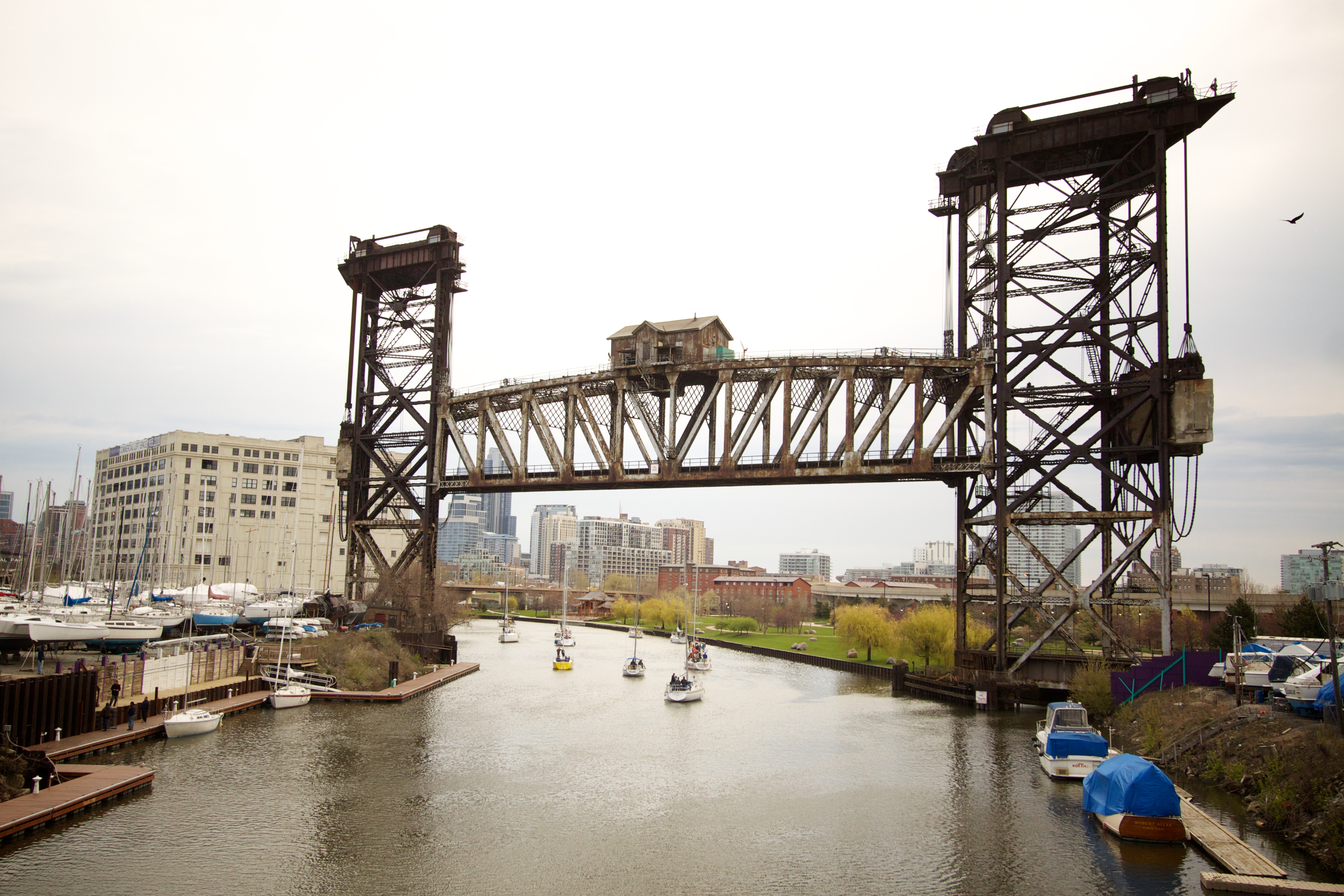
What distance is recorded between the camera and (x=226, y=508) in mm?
101375

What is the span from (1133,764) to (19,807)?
31.8 m

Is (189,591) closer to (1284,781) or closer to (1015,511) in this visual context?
A: (1015,511)

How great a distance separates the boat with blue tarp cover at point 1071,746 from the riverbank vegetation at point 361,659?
117 feet

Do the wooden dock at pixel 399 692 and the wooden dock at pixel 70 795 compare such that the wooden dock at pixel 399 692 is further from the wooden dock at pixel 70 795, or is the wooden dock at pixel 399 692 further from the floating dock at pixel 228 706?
the wooden dock at pixel 70 795

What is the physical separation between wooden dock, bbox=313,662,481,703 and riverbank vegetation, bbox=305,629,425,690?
831 mm

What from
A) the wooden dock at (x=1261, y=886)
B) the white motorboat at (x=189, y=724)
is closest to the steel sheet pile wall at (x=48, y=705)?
the white motorboat at (x=189, y=724)

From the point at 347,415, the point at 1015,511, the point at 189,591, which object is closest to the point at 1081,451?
the point at 1015,511

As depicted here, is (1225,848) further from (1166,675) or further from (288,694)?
(288,694)

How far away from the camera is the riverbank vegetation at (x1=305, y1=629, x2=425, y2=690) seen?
5109cm

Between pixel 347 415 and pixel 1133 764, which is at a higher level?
pixel 347 415

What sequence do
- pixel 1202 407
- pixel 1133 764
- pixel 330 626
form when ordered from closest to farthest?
1. pixel 1133 764
2. pixel 1202 407
3. pixel 330 626

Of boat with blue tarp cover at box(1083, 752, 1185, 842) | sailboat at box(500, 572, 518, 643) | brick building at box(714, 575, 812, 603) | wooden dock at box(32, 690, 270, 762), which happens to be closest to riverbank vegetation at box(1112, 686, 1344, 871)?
boat with blue tarp cover at box(1083, 752, 1185, 842)

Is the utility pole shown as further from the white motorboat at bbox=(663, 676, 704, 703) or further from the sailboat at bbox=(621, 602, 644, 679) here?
the sailboat at bbox=(621, 602, 644, 679)

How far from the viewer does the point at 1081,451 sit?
4856cm
